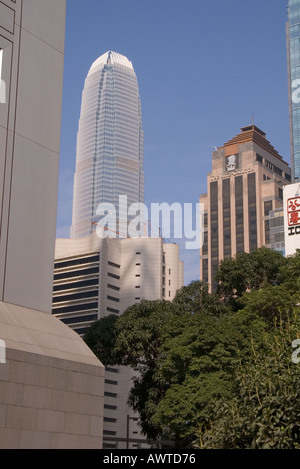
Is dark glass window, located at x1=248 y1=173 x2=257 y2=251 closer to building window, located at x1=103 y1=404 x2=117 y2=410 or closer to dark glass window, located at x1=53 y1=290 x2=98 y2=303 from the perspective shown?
dark glass window, located at x1=53 y1=290 x2=98 y2=303

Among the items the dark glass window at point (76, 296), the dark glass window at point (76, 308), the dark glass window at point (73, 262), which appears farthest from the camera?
the dark glass window at point (73, 262)

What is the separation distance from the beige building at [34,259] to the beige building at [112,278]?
136528mm

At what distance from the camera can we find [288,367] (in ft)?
52.8

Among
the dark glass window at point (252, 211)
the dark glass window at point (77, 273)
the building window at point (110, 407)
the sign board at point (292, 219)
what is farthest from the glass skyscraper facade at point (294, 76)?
the sign board at point (292, 219)

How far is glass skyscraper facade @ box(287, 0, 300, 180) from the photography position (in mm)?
146375

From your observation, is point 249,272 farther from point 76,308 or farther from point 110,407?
point 76,308

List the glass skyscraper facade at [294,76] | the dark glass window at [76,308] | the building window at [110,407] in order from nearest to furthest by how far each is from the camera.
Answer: the glass skyscraper facade at [294,76] → the building window at [110,407] → the dark glass window at [76,308]

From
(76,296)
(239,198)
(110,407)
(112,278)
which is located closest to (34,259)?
(110,407)

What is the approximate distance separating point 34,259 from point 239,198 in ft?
515

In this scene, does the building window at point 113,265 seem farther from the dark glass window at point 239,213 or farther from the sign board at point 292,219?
the sign board at point 292,219

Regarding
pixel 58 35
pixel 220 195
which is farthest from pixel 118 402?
pixel 58 35

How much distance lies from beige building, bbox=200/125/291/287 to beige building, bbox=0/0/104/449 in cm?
14516

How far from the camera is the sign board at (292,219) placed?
66.5m
